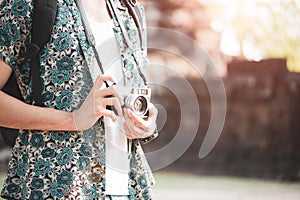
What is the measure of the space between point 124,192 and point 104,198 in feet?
0.22

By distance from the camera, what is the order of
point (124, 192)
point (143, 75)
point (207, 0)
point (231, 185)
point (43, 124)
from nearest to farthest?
point (43, 124) → point (124, 192) → point (143, 75) → point (231, 185) → point (207, 0)

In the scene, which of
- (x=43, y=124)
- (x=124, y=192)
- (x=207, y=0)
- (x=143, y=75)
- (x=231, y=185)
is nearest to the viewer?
(x=43, y=124)

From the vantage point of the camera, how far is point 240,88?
7.86m

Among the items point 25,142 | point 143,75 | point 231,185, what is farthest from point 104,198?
point 231,185

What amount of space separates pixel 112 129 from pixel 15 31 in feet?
0.85

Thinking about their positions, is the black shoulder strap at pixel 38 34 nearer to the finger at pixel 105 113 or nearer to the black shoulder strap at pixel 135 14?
the finger at pixel 105 113

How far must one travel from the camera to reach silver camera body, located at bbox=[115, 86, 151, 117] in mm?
1637

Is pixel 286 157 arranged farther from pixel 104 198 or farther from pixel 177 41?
pixel 104 198

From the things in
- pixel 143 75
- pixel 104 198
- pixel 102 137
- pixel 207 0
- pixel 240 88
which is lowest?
pixel 104 198

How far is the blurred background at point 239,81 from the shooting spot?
294 inches

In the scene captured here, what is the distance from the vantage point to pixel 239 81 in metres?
7.80

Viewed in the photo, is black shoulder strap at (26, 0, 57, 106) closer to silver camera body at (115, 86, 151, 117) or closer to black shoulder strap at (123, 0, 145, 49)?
silver camera body at (115, 86, 151, 117)

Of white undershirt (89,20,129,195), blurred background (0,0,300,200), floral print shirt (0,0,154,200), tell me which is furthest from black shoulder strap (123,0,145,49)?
blurred background (0,0,300,200)

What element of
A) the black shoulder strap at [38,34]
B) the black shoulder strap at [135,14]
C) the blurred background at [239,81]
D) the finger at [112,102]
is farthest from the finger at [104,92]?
the blurred background at [239,81]
